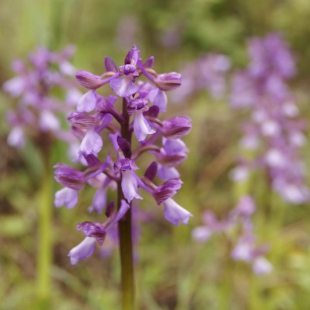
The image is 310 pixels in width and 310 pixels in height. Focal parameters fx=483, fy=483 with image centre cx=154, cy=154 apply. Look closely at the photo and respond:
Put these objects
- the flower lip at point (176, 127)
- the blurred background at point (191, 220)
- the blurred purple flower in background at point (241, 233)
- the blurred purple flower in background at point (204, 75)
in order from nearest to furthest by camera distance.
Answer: the flower lip at point (176, 127), the blurred purple flower in background at point (241, 233), the blurred background at point (191, 220), the blurred purple flower in background at point (204, 75)

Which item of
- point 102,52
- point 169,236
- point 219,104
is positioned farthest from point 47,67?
point 102,52

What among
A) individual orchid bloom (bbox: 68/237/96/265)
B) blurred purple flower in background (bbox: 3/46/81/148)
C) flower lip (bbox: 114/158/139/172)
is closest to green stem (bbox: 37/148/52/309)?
blurred purple flower in background (bbox: 3/46/81/148)

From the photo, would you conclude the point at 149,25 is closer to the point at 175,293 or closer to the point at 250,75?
the point at 250,75

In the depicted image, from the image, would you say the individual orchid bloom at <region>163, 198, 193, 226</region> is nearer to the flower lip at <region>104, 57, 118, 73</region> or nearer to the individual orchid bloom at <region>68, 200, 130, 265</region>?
the individual orchid bloom at <region>68, 200, 130, 265</region>

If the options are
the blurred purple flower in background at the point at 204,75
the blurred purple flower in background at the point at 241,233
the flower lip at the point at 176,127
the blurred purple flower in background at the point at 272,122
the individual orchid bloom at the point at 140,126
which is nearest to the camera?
the individual orchid bloom at the point at 140,126

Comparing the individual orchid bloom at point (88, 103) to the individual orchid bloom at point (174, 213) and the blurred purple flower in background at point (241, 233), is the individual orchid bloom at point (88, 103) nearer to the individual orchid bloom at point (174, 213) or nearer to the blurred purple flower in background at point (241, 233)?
the individual orchid bloom at point (174, 213)

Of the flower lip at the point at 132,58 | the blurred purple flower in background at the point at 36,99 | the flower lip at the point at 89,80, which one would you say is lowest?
the blurred purple flower in background at the point at 36,99

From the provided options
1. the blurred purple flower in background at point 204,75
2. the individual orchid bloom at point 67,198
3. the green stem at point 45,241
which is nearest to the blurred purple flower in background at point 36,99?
the green stem at point 45,241
